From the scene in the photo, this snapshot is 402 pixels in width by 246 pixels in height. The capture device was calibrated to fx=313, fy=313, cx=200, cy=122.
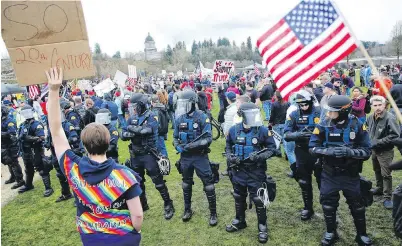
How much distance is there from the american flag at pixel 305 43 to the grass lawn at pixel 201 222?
9.30 ft

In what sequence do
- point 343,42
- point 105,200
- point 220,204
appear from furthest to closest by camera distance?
point 220,204 < point 343,42 < point 105,200

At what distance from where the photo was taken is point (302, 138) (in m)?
5.53

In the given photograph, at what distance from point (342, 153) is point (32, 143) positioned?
7.09 m

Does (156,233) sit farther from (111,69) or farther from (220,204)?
(111,69)

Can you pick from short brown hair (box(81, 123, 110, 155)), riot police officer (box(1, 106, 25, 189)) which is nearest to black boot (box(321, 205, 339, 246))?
short brown hair (box(81, 123, 110, 155))

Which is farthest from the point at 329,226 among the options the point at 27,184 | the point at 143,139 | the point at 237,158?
the point at 27,184

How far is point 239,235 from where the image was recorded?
5477mm

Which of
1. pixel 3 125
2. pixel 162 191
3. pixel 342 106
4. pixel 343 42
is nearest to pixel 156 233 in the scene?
→ pixel 162 191

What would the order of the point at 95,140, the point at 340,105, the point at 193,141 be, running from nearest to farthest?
the point at 95,140, the point at 340,105, the point at 193,141

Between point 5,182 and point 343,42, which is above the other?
point 343,42

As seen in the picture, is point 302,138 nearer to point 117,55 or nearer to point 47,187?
point 47,187

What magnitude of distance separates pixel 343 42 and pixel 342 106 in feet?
3.63

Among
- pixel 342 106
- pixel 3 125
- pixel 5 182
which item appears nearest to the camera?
pixel 342 106

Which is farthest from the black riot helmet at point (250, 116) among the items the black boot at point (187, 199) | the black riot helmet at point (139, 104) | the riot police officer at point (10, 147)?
the riot police officer at point (10, 147)
